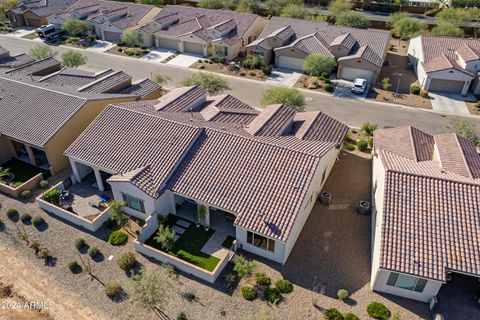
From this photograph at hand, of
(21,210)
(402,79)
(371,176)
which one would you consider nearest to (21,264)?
(21,210)

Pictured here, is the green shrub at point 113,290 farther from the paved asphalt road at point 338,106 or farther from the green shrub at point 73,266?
the paved asphalt road at point 338,106

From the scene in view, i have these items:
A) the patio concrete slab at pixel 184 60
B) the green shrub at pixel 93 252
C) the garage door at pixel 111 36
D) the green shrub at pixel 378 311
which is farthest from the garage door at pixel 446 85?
the garage door at pixel 111 36

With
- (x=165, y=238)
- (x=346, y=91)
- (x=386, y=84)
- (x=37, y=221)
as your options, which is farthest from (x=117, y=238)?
(x=386, y=84)

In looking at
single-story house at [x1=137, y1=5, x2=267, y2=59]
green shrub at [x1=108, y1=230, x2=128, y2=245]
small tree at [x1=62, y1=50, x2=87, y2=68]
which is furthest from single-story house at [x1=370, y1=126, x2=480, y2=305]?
small tree at [x1=62, y1=50, x2=87, y2=68]

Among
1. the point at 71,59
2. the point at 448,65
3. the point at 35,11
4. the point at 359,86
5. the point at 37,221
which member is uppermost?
the point at 448,65

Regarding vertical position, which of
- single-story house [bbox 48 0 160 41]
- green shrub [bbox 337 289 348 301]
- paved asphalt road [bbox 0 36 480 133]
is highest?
single-story house [bbox 48 0 160 41]

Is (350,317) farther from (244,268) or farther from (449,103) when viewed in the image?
(449,103)

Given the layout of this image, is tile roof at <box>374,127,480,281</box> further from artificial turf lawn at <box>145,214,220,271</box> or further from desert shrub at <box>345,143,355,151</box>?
artificial turf lawn at <box>145,214,220,271</box>

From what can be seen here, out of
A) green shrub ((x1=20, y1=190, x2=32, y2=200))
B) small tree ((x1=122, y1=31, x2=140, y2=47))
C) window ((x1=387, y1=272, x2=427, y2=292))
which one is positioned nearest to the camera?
window ((x1=387, y1=272, x2=427, y2=292))
